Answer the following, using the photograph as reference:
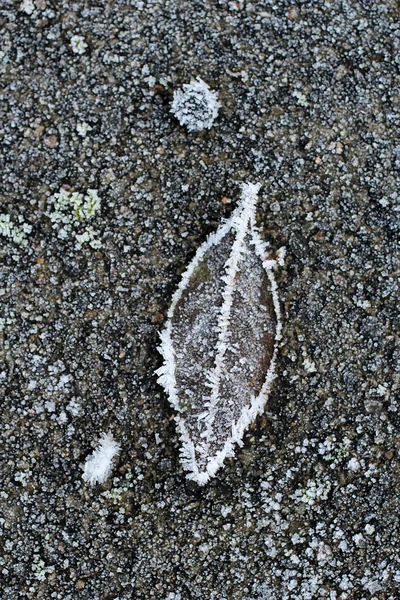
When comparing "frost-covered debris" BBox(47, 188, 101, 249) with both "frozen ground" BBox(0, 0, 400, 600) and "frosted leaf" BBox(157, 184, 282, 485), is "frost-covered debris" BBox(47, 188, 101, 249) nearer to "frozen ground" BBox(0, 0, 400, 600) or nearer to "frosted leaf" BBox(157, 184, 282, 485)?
Result: "frozen ground" BBox(0, 0, 400, 600)

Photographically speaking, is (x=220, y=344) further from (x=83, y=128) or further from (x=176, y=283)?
(x=83, y=128)

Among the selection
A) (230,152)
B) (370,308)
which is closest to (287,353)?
(370,308)

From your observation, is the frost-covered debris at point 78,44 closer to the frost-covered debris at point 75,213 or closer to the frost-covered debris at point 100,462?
the frost-covered debris at point 75,213

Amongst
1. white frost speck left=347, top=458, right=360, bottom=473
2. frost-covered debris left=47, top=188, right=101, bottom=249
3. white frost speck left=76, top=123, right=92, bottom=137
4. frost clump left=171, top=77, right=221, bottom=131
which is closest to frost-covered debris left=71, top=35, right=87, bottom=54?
white frost speck left=76, top=123, right=92, bottom=137

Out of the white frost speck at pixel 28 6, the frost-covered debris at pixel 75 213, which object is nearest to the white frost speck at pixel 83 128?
the frost-covered debris at pixel 75 213

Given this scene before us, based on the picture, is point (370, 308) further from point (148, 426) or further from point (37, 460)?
point (37, 460)
